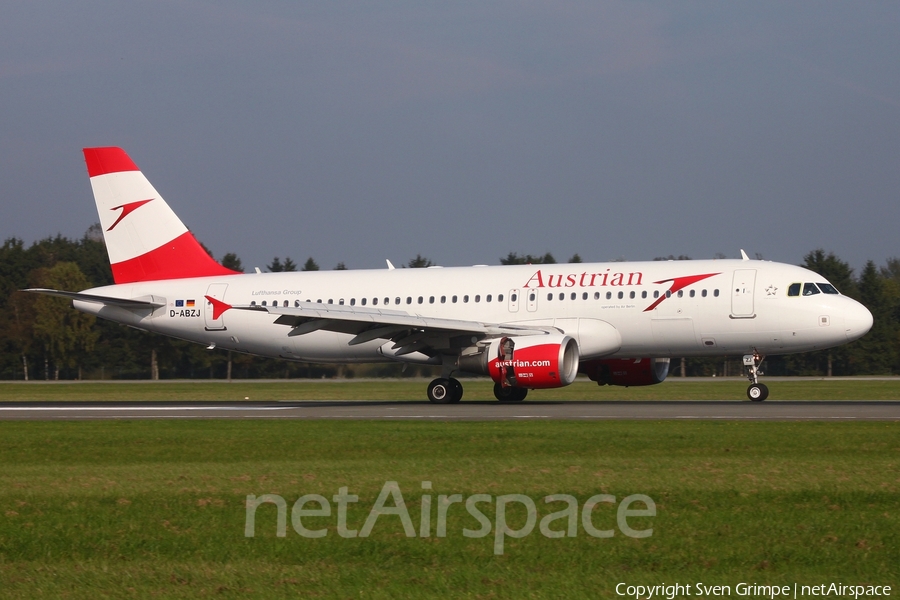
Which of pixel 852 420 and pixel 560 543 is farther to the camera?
pixel 852 420

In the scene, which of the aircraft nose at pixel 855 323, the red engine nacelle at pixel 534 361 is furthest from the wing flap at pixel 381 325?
the aircraft nose at pixel 855 323

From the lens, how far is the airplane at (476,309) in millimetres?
28000

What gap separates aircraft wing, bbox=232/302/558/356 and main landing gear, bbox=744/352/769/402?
526cm

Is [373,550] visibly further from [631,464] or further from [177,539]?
[631,464]

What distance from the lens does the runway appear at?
22219 mm

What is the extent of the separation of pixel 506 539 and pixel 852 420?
45.6ft

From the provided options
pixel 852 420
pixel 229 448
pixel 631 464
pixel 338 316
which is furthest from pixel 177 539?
pixel 338 316

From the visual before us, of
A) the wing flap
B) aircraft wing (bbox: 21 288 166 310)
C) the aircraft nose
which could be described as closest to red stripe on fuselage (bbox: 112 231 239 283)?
aircraft wing (bbox: 21 288 166 310)

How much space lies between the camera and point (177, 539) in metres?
8.81

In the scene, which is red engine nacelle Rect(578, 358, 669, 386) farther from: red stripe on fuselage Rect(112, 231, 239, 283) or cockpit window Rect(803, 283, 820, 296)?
red stripe on fuselage Rect(112, 231, 239, 283)

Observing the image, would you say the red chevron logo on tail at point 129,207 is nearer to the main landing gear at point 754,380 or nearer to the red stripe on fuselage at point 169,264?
the red stripe on fuselage at point 169,264

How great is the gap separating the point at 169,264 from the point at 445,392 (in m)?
10.8

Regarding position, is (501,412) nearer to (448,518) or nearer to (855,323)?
(855,323)

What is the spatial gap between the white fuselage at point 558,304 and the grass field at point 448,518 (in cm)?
1156
